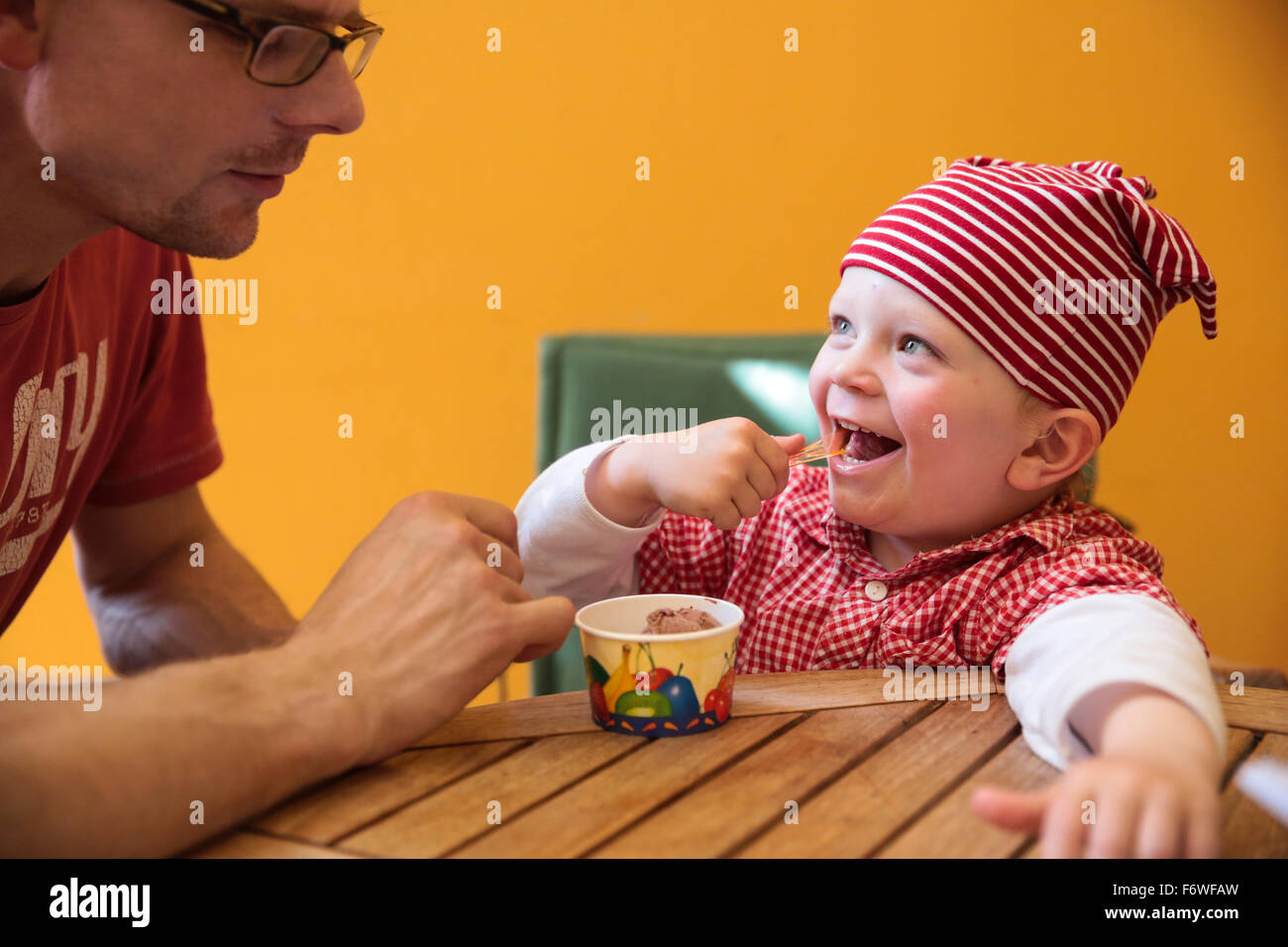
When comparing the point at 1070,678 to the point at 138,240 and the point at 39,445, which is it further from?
the point at 138,240

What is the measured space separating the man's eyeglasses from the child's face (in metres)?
0.58

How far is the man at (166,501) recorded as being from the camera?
0.72m

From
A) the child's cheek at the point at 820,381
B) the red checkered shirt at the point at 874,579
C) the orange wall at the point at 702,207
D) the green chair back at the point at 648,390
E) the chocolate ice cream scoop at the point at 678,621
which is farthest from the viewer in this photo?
the orange wall at the point at 702,207

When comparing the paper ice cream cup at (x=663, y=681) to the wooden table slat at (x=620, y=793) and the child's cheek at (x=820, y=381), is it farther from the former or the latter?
the child's cheek at (x=820, y=381)

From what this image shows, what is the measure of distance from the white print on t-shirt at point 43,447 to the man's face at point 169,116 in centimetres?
20

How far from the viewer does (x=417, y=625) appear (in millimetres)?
899

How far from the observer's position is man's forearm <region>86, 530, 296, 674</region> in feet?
4.66

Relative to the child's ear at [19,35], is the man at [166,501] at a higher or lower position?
lower

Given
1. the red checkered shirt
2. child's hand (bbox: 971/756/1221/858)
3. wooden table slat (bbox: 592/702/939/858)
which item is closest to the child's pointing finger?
child's hand (bbox: 971/756/1221/858)

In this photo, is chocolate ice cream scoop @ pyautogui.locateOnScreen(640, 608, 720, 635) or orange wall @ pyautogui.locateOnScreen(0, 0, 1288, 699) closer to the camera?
chocolate ice cream scoop @ pyautogui.locateOnScreen(640, 608, 720, 635)

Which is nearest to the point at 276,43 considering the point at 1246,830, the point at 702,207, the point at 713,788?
the point at 713,788

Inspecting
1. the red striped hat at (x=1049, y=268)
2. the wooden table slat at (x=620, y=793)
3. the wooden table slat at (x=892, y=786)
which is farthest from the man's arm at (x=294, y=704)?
the red striped hat at (x=1049, y=268)

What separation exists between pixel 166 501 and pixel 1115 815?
1.24 meters

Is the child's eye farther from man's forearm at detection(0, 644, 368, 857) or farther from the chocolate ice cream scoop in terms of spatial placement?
man's forearm at detection(0, 644, 368, 857)
